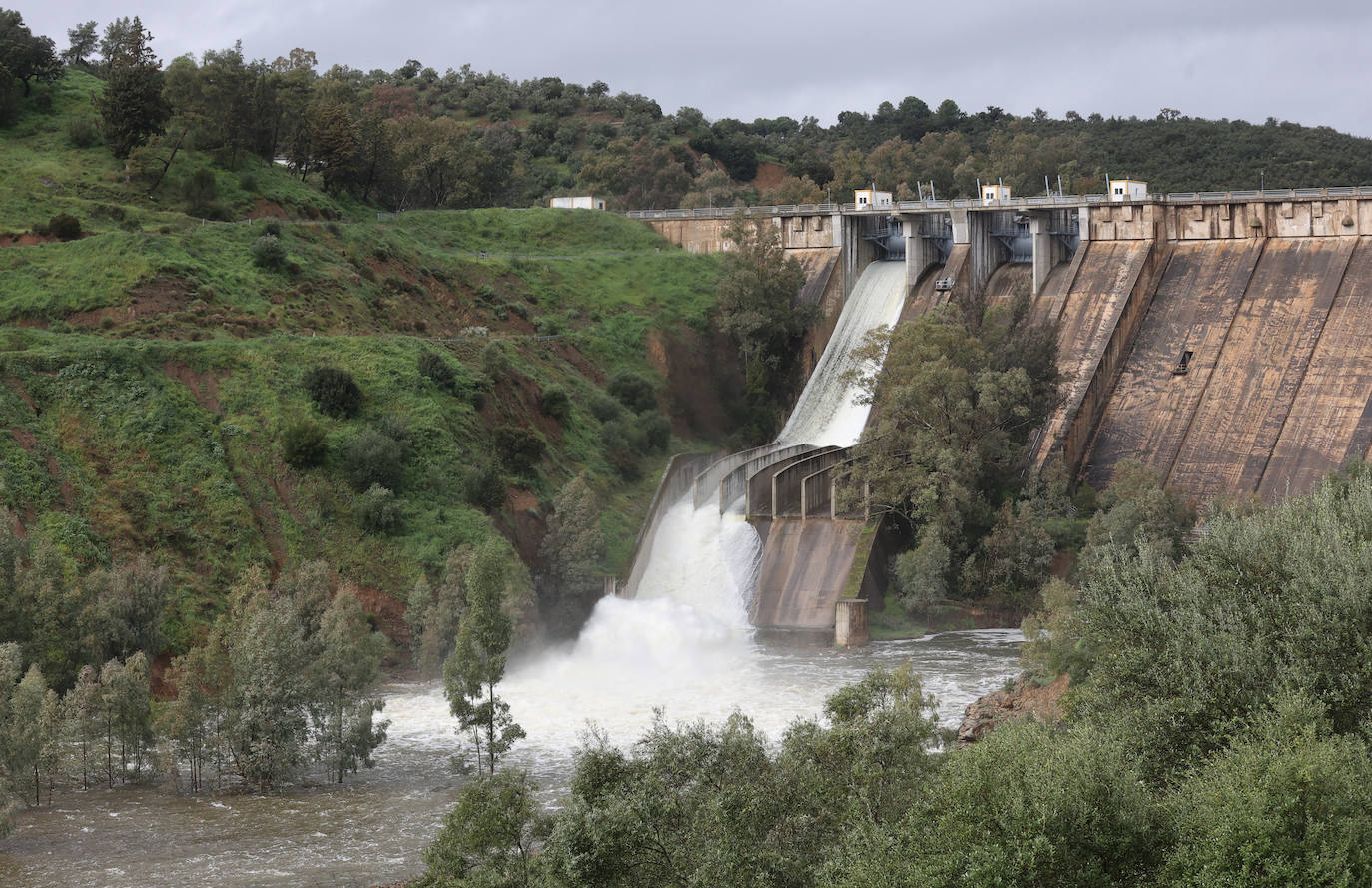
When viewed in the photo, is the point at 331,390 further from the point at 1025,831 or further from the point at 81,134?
the point at 1025,831

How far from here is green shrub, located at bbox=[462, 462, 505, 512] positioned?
48.0 meters

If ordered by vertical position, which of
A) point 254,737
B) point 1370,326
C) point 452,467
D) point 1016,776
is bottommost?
point 254,737

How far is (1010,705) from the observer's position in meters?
36.7

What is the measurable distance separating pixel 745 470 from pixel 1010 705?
20337mm

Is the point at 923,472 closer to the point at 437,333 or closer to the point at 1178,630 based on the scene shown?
the point at 437,333

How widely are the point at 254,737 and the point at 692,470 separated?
28658 mm

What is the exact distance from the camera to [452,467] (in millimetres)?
48938

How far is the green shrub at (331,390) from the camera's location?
48.8m

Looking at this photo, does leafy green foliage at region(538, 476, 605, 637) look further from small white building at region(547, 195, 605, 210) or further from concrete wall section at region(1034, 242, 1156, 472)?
small white building at region(547, 195, 605, 210)

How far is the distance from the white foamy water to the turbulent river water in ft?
0.76

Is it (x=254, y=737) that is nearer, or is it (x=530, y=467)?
(x=254, y=737)

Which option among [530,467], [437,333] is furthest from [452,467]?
[437,333]

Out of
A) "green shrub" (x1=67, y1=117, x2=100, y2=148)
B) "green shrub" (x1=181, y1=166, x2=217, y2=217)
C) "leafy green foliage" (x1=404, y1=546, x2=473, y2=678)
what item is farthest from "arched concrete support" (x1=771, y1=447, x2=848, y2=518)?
"green shrub" (x1=67, y1=117, x2=100, y2=148)

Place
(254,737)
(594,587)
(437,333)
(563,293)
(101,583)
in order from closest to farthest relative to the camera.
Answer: (254,737) → (101,583) → (594,587) → (437,333) → (563,293)
